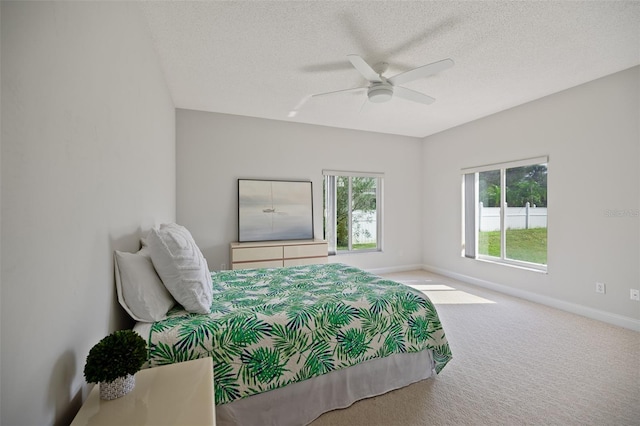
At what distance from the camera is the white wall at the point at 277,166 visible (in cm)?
409

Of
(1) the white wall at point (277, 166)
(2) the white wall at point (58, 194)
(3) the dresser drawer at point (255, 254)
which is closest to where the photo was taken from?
(2) the white wall at point (58, 194)

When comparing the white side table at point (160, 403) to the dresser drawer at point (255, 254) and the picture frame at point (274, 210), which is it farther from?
the picture frame at point (274, 210)

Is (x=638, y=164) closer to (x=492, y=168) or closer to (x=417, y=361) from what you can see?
(x=492, y=168)

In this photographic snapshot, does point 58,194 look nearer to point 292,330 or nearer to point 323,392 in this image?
point 292,330

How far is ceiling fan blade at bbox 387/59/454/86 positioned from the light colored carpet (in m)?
2.38

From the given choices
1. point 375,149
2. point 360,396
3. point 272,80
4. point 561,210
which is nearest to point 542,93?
point 561,210

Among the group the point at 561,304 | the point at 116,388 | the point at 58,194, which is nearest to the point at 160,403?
the point at 116,388

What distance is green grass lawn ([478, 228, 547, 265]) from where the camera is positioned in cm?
377

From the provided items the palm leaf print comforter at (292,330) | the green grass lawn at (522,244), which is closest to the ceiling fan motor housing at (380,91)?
the palm leaf print comforter at (292,330)

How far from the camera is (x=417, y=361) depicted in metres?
2.07

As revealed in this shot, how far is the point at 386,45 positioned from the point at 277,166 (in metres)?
2.57

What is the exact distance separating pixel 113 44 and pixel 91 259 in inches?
44.0

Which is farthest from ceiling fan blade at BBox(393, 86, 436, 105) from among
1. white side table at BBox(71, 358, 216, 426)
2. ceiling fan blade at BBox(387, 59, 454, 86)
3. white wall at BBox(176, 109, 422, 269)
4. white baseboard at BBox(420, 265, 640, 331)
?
white baseboard at BBox(420, 265, 640, 331)

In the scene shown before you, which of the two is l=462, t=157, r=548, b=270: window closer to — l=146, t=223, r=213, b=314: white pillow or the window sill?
the window sill
